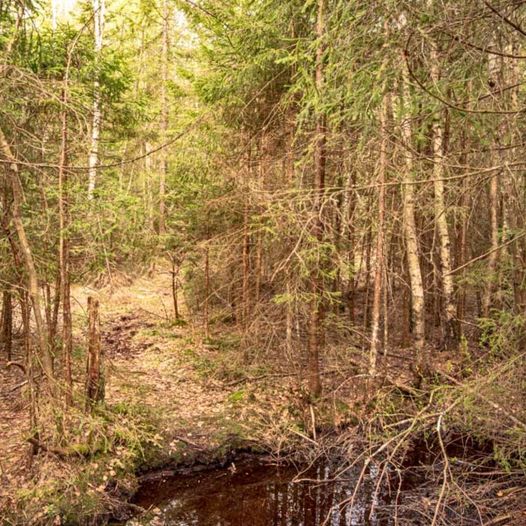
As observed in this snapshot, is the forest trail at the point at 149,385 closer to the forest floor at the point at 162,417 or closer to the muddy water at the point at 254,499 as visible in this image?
the forest floor at the point at 162,417

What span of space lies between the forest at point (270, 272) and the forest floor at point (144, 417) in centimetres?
5

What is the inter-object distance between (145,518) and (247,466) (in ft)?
6.96

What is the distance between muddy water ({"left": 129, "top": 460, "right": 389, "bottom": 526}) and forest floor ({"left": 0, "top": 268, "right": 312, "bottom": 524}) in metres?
0.43

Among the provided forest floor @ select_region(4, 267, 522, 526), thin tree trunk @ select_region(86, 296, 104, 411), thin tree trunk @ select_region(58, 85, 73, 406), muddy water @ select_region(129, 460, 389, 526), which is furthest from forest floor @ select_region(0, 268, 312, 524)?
thin tree trunk @ select_region(58, 85, 73, 406)

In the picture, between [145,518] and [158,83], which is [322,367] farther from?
[158,83]

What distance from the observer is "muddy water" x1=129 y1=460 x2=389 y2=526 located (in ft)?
21.9

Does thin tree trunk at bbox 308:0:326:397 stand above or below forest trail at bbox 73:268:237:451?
above

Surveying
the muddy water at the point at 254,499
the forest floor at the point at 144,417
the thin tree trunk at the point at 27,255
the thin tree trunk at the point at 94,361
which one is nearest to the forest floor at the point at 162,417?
the forest floor at the point at 144,417

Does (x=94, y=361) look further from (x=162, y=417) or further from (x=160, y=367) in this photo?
(x=160, y=367)

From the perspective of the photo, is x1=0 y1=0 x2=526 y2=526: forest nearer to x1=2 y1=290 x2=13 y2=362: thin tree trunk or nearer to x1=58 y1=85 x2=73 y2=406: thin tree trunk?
x1=58 y1=85 x2=73 y2=406: thin tree trunk

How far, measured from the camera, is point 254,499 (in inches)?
285

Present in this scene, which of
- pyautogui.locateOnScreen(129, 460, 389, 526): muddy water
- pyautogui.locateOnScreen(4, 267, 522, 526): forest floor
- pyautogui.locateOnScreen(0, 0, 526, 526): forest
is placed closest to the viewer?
pyautogui.locateOnScreen(0, 0, 526, 526): forest

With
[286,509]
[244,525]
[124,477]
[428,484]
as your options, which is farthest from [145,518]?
[428,484]

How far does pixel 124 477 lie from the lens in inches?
284
